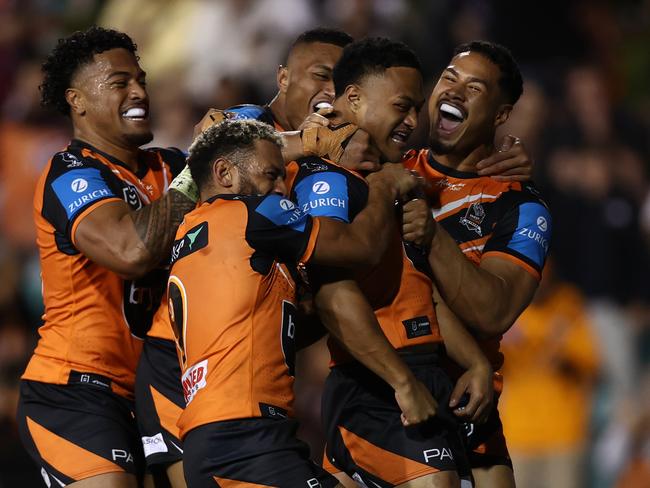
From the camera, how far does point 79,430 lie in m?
5.55

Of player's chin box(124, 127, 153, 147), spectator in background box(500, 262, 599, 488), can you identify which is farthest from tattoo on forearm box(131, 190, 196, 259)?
spectator in background box(500, 262, 599, 488)

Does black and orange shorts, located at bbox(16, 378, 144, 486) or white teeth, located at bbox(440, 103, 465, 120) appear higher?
white teeth, located at bbox(440, 103, 465, 120)

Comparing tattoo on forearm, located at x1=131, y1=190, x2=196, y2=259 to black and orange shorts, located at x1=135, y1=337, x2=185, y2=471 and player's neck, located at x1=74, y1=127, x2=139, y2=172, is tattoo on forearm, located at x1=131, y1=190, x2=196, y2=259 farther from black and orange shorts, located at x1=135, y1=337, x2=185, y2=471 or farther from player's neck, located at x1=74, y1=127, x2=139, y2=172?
player's neck, located at x1=74, y1=127, x2=139, y2=172

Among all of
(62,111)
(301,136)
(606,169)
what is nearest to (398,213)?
(301,136)

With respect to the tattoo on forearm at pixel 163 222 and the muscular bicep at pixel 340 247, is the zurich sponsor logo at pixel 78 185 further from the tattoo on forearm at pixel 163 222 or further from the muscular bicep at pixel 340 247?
the muscular bicep at pixel 340 247

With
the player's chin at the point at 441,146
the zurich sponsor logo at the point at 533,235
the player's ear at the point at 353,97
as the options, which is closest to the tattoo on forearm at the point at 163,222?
the player's ear at the point at 353,97

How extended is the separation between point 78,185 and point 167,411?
1.09m

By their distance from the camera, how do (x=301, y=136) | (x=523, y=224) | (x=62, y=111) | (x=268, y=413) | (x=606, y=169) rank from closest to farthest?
(x=268, y=413) → (x=301, y=136) → (x=523, y=224) → (x=62, y=111) → (x=606, y=169)

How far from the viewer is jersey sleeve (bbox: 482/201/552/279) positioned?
5.64 m

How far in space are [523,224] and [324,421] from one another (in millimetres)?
1284

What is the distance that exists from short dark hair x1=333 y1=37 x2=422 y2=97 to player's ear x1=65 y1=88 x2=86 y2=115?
1.29 metres

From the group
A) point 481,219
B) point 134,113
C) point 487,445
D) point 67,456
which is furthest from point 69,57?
point 487,445

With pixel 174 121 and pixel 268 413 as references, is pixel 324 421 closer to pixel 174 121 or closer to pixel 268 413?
pixel 268 413

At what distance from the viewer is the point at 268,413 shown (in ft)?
15.4
